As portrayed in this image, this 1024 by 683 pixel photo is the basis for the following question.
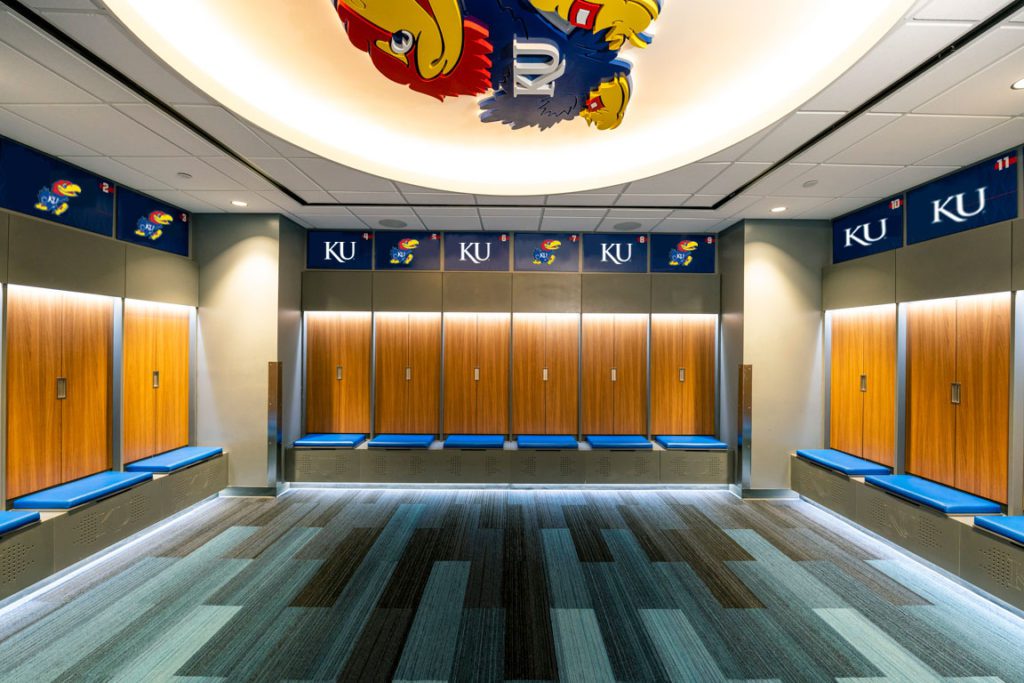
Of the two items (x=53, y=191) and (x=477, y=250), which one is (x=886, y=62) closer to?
(x=477, y=250)

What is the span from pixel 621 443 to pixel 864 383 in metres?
2.68

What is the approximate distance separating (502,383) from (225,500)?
3514 millimetres

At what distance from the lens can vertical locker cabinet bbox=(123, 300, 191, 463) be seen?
431 centimetres

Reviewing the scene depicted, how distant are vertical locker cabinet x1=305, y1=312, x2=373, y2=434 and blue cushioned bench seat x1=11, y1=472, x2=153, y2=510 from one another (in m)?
1.99

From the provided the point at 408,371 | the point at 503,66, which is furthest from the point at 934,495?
the point at 408,371

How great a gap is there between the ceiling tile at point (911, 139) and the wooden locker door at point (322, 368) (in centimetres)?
572

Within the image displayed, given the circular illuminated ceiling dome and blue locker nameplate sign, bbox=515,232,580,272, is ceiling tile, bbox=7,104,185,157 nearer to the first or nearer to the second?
the circular illuminated ceiling dome

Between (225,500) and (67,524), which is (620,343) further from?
(67,524)

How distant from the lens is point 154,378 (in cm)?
459

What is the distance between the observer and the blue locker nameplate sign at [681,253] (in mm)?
5820

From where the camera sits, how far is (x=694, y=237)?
5.81 meters

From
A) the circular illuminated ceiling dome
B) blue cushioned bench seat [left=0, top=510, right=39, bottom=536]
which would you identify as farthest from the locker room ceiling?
blue cushioned bench seat [left=0, top=510, right=39, bottom=536]

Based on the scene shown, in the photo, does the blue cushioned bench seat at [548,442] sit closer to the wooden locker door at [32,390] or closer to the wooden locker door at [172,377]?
the wooden locker door at [172,377]

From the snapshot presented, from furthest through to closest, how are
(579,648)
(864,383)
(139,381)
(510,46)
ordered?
(864,383) < (139,381) < (510,46) < (579,648)
